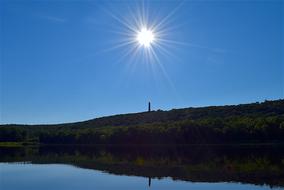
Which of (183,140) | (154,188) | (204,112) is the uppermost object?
(204,112)

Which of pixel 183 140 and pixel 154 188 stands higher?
pixel 183 140

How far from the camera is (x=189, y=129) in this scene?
102m

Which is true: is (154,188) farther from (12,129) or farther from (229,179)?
(12,129)

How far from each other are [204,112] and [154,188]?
12067 cm

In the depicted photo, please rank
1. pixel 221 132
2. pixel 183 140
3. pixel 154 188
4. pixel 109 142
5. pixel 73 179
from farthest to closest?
pixel 109 142
pixel 183 140
pixel 221 132
pixel 73 179
pixel 154 188

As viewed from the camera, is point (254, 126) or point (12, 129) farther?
point (12, 129)

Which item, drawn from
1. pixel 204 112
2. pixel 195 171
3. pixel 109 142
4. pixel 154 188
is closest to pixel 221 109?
pixel 204 112

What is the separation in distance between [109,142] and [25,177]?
82318 mm

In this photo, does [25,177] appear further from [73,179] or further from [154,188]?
[154,188]

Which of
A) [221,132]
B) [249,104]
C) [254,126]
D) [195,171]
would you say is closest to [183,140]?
[221,132]

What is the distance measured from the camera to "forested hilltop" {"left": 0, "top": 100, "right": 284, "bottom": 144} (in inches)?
3659

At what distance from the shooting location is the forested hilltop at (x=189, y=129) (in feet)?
305

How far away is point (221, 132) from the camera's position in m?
97.1

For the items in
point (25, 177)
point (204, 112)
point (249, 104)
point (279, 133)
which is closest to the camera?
point (25, 177)
